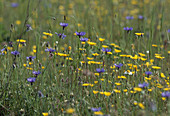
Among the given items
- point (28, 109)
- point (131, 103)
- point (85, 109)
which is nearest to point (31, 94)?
point (28, 109)

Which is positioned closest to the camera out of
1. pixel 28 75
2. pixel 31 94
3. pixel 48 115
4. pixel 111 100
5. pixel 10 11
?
pixel 48 115

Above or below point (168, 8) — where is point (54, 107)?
below

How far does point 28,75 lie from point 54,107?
1.78 feet

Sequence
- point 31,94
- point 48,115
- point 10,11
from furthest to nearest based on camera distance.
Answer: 1. point 10,11
2. point 31,94
3. point 48,115

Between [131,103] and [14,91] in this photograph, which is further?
[14,91]

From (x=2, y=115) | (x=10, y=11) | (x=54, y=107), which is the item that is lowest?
(x=2, y=115)

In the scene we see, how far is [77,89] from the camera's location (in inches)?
88.0

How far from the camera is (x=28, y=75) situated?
8.07 ft

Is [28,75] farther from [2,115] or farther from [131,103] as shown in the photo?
[131,103]

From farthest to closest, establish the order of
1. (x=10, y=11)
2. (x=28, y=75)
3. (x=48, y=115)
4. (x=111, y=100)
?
(x=10, y=11), (x=28, y=75), (x=111, y=100), (x=48, y=115)

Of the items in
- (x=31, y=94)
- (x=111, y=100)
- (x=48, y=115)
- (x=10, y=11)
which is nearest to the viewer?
(x=48, y=115)

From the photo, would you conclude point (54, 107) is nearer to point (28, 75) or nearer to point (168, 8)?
point (28, 75)

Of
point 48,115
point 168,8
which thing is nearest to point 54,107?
point 48,115

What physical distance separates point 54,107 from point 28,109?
1.00 feet
